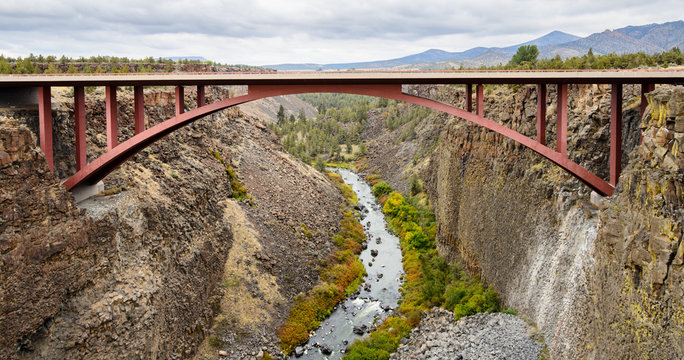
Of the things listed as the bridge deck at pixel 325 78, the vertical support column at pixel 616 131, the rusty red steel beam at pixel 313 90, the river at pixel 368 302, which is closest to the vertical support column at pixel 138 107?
the bridge deck at pixel 325 78

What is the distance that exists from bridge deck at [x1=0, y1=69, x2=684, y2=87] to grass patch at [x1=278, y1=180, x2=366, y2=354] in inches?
533

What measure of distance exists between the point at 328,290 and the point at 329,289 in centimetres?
17

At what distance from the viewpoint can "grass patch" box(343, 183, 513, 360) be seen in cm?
2484

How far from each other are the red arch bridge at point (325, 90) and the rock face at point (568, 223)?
2489 millimetres

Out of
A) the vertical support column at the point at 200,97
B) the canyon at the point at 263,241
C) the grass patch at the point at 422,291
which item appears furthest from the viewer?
the grass patch at the point at 422,291

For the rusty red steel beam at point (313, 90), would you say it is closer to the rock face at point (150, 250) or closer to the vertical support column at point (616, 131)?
the vertical support column at point (616, 131)

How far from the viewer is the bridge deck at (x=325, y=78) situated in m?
18.5

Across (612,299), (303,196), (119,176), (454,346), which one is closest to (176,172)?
(119,176)

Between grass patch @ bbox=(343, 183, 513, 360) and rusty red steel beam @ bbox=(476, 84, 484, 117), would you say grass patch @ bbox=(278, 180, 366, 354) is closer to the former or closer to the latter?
grass patch @ bbox=(343, 183, 513, 360)

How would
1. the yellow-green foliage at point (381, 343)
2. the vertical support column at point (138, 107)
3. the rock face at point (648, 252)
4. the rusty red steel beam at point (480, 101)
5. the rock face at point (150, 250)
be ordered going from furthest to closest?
1. the yellow-green foliage at point (381, 343)
2. the vertical support column at point (138, 107)
3. the rusty red steel beam at point (480, 101)
4. the rock face at point (150, 250)
5. the rock face at point (648, 252)

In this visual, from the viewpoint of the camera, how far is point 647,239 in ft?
43.5

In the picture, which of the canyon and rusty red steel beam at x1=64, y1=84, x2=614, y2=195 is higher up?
rusty red steel beam at x1=64, y1=84, x2=614, y2=195

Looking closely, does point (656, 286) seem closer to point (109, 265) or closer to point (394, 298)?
point (109, 265)

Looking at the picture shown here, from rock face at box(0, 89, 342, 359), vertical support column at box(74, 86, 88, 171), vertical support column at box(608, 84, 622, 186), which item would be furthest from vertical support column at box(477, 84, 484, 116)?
vertical support column at box(74, 86, 88, 171)
